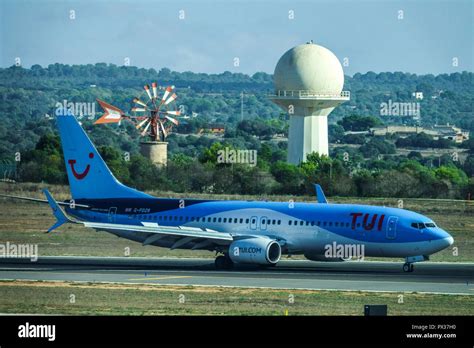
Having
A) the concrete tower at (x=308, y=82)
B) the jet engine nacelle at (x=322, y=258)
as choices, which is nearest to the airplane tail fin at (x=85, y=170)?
the jet engine nacelle at (x=322, y=258)

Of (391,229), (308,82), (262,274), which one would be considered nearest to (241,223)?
(262,274)

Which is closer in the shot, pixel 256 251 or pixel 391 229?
pixel 391 229

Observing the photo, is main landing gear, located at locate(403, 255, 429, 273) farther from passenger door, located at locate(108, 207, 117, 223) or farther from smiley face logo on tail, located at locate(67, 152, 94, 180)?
smiley face logo on tail, located at locate(67, 152, 94, 180)

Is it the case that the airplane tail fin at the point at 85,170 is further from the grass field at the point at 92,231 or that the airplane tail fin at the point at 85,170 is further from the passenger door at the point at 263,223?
the passenger door at the point at 263,223

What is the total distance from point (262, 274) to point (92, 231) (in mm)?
29661

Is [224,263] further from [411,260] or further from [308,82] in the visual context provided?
[308,82]

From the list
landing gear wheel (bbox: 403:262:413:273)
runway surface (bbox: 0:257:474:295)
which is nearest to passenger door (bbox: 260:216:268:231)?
runway surface (bbox: 0:257:474:295)

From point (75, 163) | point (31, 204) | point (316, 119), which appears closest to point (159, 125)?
point (316, 119)

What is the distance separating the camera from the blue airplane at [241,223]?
206ft

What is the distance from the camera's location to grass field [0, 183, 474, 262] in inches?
2972

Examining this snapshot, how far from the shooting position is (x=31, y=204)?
341 feet

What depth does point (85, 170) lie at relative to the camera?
2844 inches

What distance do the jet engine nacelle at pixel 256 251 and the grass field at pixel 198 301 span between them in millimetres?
10970

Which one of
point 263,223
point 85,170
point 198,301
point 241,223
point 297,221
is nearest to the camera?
point 198,301
